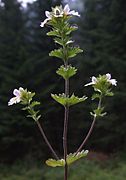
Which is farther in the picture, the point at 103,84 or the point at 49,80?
the point at 49,80

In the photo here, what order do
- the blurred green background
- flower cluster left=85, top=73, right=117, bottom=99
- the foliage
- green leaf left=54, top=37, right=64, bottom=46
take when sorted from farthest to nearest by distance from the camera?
the blurred green background
the foliage
flower cluster left=85, top=73, right=117, bottom=99
green leaf left=54, top=37, right=64, bottom=46

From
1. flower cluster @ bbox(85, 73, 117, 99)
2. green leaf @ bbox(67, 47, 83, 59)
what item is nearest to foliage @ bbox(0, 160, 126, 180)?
flower cluster @ bbox(85, 73, 117, 99)

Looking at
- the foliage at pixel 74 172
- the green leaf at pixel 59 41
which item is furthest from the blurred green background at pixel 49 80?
the green leaf at pixel 59 41

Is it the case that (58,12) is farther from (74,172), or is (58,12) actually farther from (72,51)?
(74,172)

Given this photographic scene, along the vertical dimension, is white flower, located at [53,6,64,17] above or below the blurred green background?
below

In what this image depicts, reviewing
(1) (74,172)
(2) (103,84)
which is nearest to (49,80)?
(1) (74,172)

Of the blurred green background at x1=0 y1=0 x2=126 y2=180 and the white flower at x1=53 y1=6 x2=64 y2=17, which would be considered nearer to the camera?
the white flower at x1=53 y1=6 x2=64 y2=17

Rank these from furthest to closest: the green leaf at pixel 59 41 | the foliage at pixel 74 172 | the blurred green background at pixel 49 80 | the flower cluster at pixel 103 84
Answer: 1. the blurred green background at pixel 49 80
2. the foliage at pixel 74 172
3. the flower cluster at pixel 103 84
4. the green leaf at pixel 59 41

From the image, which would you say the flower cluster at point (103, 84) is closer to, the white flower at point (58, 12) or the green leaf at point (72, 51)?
the green leaf at point (72, 51)

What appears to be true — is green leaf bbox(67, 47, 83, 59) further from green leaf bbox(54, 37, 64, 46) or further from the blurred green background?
the blurred green background
